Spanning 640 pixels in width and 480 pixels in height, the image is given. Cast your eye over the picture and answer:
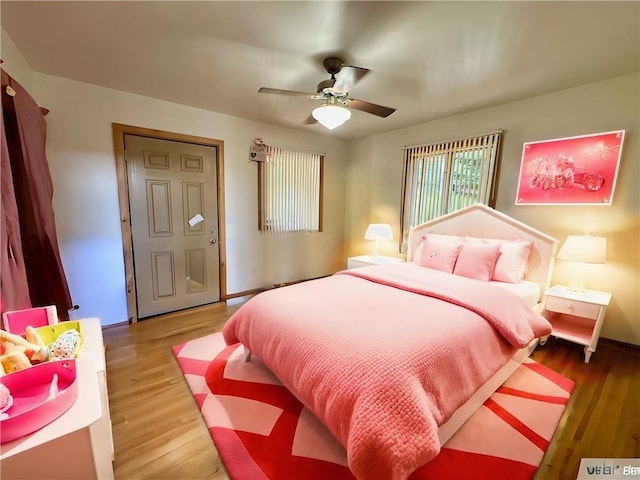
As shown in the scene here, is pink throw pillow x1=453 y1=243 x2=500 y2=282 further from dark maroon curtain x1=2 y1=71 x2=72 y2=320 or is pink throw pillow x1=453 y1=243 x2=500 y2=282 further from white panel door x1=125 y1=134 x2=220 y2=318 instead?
dark maroon curtain x1=2 y1=71 x2=72 y2=320

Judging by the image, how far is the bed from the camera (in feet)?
3.51

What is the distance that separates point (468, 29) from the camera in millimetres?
1700

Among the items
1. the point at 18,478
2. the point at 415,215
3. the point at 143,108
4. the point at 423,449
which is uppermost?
the point at 143,108

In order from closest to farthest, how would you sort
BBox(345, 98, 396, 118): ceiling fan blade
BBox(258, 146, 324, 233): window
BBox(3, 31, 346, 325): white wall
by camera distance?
1. BBox(345, 98, 396, 118): ceiling fan blade
2. BBox(3, 31, 346, 325): white wall
3. BBox(258, 146, 324, 233): window

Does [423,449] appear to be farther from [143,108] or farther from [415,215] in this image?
[143,108]

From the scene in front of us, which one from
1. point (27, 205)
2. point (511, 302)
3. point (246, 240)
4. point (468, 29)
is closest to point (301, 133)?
point (246, 240)

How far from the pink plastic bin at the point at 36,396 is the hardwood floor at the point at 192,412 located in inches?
27.4

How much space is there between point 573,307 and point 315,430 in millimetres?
2379

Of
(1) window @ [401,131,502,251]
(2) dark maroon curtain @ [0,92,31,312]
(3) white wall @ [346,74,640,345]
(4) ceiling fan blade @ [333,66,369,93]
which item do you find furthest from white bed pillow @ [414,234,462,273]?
(2) dark maroon curtain @ [0,92,31,312]

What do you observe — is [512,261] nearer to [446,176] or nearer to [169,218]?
[446,176]

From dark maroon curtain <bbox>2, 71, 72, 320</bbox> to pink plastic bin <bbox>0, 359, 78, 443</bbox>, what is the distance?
1.27m

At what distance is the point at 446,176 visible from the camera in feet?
11.1

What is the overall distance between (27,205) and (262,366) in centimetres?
196

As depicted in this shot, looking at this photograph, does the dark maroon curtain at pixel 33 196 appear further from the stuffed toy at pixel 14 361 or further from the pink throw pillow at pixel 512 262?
the pink throw pillow at pixel 512 262
